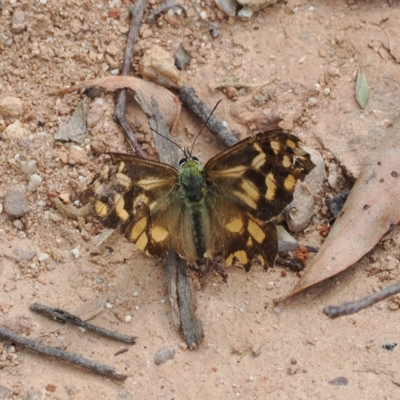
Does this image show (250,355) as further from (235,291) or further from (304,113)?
(304,113)

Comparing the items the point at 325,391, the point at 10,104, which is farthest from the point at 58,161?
the point at 325,391

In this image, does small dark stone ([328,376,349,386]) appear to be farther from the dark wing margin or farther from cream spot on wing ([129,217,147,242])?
cream spot on wing ([129,217,147,242])

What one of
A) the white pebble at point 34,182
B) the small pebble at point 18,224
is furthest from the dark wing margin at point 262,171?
the small pebble at point 18,224

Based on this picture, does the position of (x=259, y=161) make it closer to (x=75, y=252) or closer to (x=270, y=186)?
(x=270, y=186)

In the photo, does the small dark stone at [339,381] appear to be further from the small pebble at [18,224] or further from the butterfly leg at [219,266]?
the small pebble at [18,224]

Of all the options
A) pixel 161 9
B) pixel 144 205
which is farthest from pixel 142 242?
pixel 161 9
